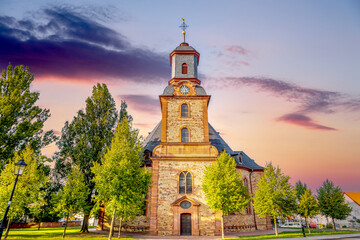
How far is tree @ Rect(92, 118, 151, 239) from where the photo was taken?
19422 millimetres

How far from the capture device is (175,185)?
2547 centimetres

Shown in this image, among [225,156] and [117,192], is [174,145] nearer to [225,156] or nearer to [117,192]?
[225,156]

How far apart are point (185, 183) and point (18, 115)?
67.2 feet

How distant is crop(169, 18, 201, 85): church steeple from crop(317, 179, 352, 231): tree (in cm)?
2727

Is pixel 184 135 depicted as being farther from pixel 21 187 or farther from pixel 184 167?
pixel 21 187

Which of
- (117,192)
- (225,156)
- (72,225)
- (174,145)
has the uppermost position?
(174,145)

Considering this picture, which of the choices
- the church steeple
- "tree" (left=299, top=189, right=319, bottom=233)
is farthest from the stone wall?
"tree" (left=299, top=189, right=319, bottom=233)

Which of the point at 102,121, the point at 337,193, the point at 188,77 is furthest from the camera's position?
the point at 337,193

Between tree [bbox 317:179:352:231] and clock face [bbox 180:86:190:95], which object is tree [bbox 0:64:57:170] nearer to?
clock face [bbox 180:86:190:95]

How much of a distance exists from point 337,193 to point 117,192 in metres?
34.1

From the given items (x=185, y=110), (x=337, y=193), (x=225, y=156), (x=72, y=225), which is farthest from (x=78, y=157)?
(x=337, y=193)

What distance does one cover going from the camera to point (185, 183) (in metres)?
25.6

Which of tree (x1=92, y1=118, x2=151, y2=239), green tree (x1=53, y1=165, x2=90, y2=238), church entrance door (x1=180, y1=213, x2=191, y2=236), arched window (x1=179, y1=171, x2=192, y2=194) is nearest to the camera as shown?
tree (x1=92, y1=118, x2=151, y2=239)

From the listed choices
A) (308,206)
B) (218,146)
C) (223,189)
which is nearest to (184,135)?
(218,146)
